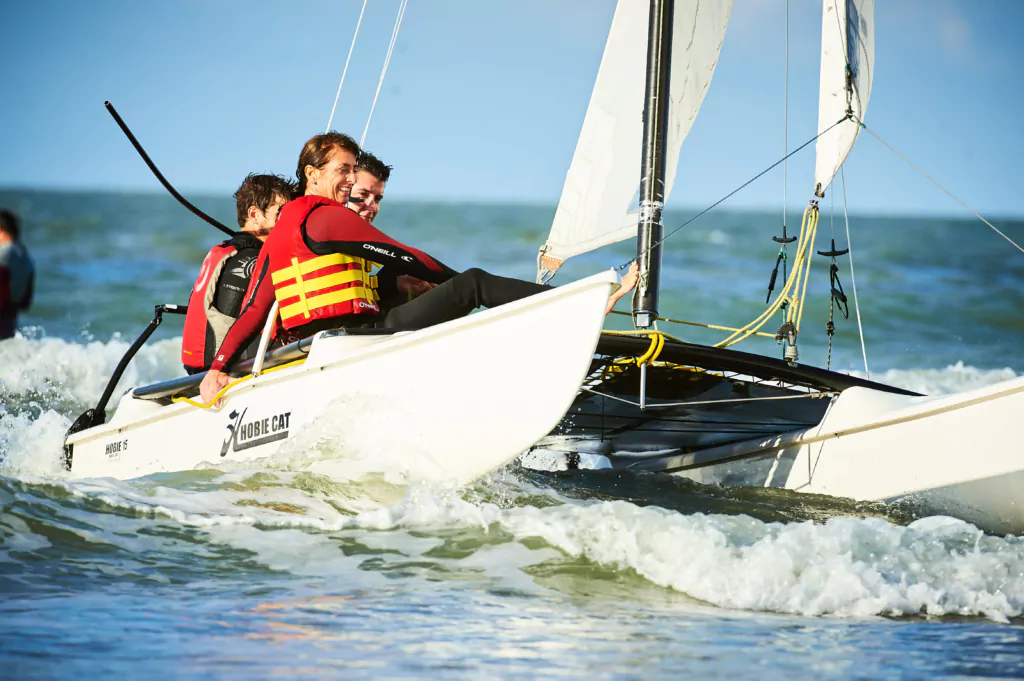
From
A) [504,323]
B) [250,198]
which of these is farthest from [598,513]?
[250,198]

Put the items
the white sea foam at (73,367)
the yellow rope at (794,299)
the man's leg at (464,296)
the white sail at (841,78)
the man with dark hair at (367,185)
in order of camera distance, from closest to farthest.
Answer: the man's leg at (464,296) → the yellow rope at (794,299) → the man with dark hair at (367,185) → the white sail at (841,78) → the white sea foam at (73,367)

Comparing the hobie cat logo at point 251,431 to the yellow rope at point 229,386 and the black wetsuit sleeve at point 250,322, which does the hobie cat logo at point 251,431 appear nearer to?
the yellow rope at point 229,386

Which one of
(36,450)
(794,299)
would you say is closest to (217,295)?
(36,450)

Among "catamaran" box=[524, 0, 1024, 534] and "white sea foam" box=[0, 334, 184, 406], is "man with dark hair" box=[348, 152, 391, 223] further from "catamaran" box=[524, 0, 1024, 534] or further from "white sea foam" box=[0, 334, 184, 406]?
"white sea foam" box=[0, 334, 184, 406]

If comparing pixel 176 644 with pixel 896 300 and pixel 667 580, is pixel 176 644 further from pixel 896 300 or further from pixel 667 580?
pixel 896 300

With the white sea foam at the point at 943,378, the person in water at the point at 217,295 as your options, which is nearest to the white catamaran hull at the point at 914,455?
the person in water at the point at 217,295

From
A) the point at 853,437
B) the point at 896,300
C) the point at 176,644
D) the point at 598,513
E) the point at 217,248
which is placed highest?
the point at 896,300

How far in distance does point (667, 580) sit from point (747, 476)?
1.66 meters

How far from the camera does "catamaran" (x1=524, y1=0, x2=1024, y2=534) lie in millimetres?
3631

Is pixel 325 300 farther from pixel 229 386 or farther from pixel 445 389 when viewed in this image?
pixel 445 389

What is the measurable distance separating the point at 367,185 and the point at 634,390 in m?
1.49

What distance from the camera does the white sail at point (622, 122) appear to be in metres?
4.68

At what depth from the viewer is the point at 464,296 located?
135 inches

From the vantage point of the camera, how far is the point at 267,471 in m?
3.66
